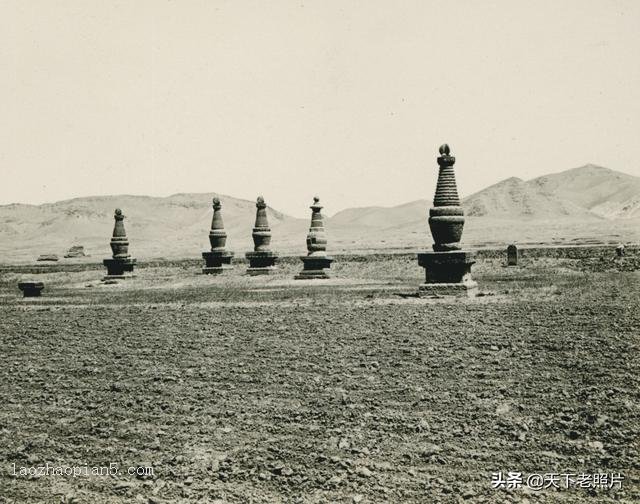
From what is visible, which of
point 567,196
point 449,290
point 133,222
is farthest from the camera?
point 567,196

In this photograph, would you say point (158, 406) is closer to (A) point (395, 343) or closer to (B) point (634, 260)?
(A) point (395, 343)

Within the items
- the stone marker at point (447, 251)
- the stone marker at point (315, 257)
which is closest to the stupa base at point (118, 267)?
the stone marker at point (315, 257)

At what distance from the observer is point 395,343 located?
9430 mm

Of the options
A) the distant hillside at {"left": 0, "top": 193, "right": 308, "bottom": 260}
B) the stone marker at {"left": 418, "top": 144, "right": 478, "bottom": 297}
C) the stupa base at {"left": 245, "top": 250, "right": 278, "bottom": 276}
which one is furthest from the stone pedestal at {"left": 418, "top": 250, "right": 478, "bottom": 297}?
the distant hillside at {"left": 0, "top": 193, "right": 308, "bottom": 260}

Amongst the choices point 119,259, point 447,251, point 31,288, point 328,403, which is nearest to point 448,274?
point 447,251

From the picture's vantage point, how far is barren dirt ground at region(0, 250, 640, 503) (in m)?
4.89

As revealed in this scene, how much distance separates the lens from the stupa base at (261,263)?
→ 86.7ft

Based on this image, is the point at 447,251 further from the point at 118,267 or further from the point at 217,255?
the point at 118,267

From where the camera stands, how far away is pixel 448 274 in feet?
52.6

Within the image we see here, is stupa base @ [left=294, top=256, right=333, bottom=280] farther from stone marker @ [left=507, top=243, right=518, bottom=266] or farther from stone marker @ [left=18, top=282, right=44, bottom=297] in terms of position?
stone marker @ [left=18, top=282, right=44, bottom=297]

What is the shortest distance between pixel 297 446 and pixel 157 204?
5649 inches

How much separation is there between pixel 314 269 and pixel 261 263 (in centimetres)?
372

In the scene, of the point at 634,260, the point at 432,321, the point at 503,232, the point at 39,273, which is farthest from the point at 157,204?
the point at 432,321

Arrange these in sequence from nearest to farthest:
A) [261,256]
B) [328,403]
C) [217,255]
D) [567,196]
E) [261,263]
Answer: [328,403] < [261,256] < [261,263] < [217,255] < [567,196]
